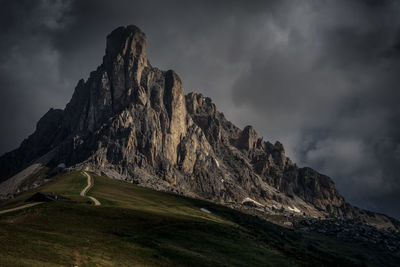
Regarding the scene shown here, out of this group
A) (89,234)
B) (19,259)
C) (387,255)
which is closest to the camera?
(19,259)

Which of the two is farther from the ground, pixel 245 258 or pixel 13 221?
pixel 245 258

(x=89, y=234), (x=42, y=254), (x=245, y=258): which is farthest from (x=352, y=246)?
(x=42, y=254)

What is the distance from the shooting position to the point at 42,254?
112ft

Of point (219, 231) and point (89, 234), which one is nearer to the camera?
point (89, 234)

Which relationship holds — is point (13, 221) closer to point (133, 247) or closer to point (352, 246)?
point (133, 247)

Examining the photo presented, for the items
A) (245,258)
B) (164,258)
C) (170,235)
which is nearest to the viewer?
(164,258)

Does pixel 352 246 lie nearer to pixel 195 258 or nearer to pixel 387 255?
pixel 387 255

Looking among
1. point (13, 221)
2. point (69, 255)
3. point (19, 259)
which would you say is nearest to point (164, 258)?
point (69, 255)

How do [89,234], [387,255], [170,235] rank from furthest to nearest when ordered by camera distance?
[387,255]
[170,235]
[89,234]

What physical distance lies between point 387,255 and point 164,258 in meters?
174

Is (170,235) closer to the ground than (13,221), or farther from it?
farther from it

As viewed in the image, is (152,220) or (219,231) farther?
(219,231)

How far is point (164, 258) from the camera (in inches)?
1708

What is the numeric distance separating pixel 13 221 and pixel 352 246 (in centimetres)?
18176
